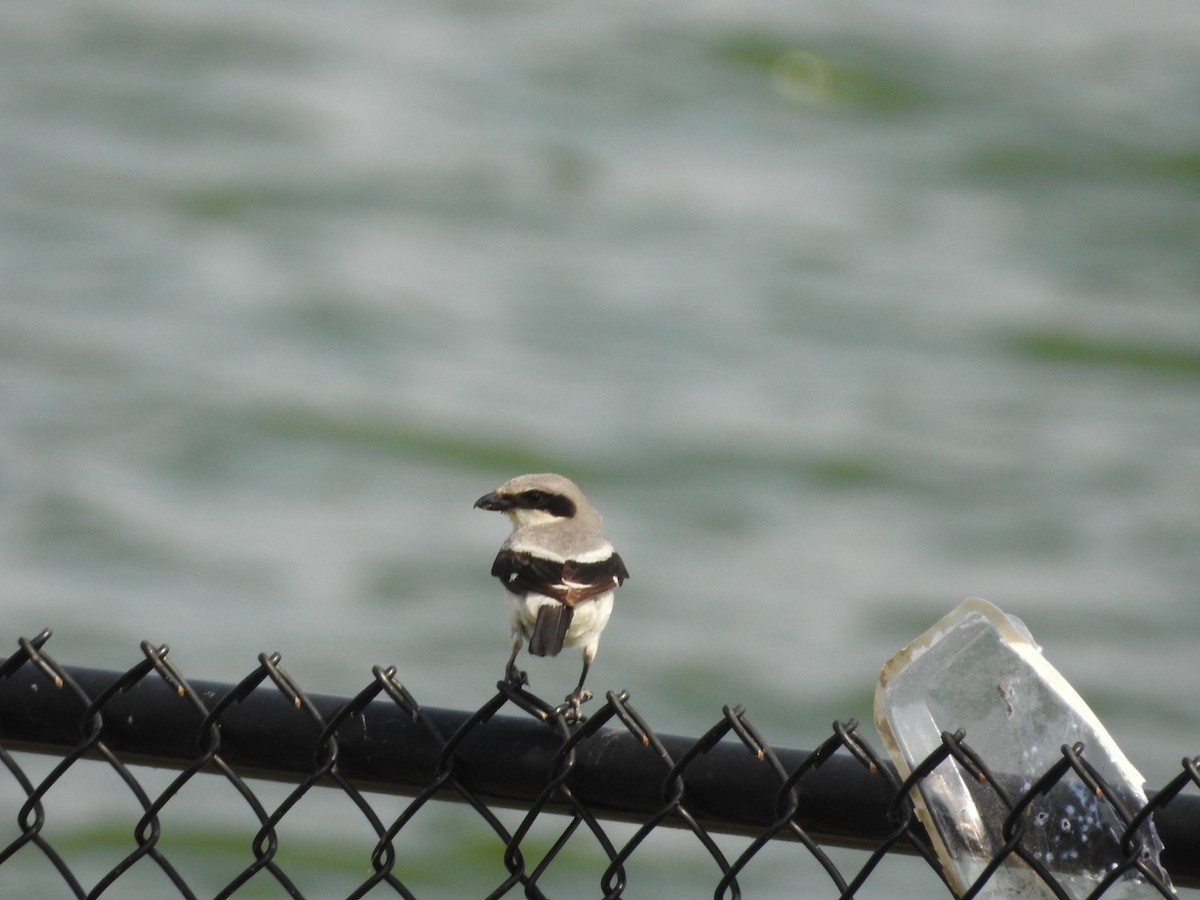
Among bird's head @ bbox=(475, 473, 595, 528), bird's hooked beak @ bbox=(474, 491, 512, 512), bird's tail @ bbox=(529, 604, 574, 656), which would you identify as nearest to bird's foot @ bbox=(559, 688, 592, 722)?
bird's tail @ bbox=(529, 604, 574, 656)

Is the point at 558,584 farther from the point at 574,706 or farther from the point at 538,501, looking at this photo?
the point at 538,501

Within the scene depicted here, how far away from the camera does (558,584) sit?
14.5 ft

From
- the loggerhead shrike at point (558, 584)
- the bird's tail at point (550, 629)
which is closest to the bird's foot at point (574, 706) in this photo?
the loggerhead shrike at point (558, 584)

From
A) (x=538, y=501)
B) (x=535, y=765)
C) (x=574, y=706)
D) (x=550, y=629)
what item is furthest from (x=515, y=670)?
(x=535, y=765)

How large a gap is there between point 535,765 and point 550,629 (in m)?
1.38

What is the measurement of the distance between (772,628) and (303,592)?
14.3 feet

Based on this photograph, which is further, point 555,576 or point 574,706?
point 555,576

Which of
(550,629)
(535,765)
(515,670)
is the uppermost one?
(535,765)

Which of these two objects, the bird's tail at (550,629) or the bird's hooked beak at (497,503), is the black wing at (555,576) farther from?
the bird's hooked beak at (497,503)

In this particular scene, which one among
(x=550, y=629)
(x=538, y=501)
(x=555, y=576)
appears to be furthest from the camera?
(x=538, y=501)

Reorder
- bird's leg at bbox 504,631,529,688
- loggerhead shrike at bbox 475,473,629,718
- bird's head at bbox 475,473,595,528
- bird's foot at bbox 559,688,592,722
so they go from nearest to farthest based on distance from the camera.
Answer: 1. bird's foot at bbox 559,688,592,722
2. bird's leg at bbox 504,631,529,688
3. loggerhead shrike at bbox 475,473,629,718
4. bird's head at bbox 475,473,595,528

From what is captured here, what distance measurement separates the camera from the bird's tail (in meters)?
4.25

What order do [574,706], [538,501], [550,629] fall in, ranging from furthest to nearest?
[538,501], [550,629], [574,706]

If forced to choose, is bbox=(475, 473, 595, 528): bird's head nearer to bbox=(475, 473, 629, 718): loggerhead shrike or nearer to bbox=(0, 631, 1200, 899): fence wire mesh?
bbox=(475, 473, 629, 718): loggerhead shrike
